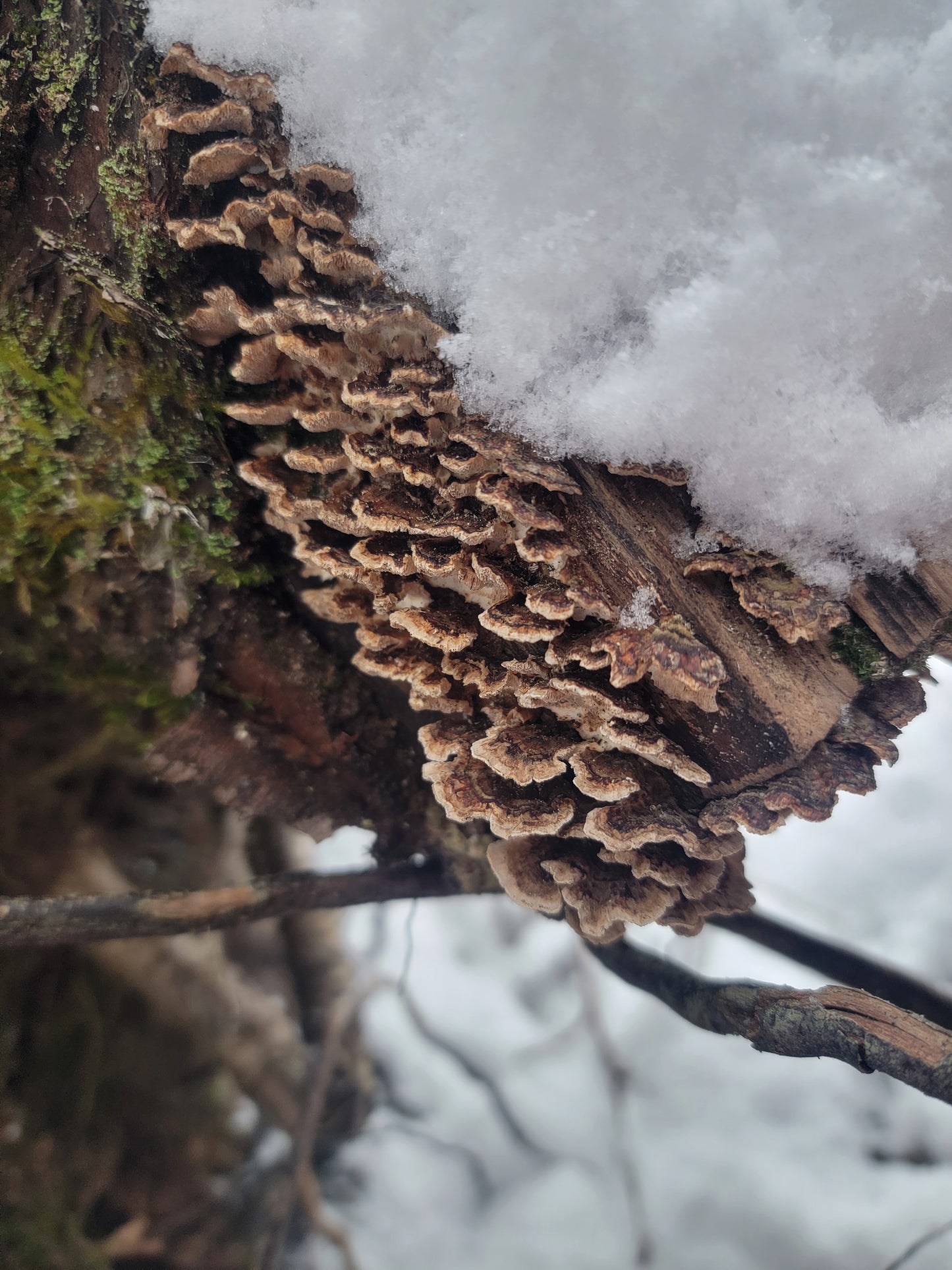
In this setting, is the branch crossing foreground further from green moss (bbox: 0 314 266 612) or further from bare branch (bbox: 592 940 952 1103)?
green moss (bbox: 0 314 266 612)

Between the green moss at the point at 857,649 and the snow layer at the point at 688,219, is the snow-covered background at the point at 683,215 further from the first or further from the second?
the green moss at the point at 857,649

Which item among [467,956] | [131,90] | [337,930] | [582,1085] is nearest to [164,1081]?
[337,930]

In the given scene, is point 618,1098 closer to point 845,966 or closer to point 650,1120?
point 650,1120

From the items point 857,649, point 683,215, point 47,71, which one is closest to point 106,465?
point 47,71

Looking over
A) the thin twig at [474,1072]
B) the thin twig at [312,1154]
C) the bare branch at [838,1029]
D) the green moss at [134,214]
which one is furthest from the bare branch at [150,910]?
the thin twig at [474,1072]

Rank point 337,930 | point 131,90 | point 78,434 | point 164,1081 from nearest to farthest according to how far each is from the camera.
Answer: point 131,90 → point 78,434 → point 164,1081 → point 337,930

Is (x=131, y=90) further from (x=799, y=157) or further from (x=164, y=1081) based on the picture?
(x=164, y=1081)

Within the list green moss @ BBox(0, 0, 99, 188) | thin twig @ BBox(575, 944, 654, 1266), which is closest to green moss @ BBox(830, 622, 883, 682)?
green moss @ BBox(0, 0, 99, 188)
